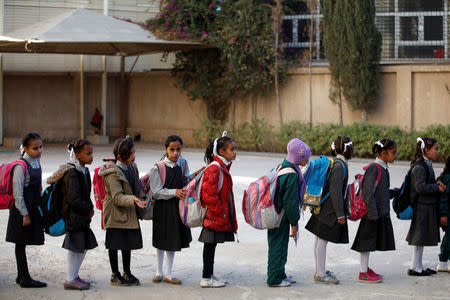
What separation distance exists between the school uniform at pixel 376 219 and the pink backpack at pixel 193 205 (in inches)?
55.8

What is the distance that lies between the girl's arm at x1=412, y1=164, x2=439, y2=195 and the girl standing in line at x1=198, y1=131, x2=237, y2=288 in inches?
73.1

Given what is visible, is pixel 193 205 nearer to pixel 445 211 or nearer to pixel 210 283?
pixel 210 283

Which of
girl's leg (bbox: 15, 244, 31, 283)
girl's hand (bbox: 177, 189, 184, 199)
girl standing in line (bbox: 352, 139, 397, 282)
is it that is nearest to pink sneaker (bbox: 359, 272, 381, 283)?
girl standing in line (bbox: 352, 139, 397, 282)

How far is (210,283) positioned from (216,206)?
734mm

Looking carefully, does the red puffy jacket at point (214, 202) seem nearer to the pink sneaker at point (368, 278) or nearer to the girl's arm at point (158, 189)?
the girl's arm at point (158, 189)

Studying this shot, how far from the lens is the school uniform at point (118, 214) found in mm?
6035

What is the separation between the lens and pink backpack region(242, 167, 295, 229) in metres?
6.04

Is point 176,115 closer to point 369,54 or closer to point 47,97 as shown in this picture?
point 47,97

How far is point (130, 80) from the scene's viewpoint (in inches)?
962

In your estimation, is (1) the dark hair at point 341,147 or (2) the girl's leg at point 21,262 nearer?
(2) the girl's leg at point 21,262

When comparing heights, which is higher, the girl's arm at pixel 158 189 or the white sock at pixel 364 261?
the girl's arm at pixel 158 189

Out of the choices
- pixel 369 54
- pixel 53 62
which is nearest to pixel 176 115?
pixel 53 62

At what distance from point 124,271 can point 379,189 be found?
8.28 feet

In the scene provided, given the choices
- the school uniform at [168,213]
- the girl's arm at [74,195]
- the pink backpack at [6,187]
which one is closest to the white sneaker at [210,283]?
the school uniform at [168,213]
